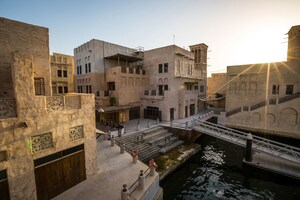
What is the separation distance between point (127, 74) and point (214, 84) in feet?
117

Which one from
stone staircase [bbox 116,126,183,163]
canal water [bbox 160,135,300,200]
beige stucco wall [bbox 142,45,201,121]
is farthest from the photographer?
beige stucco wall [bbox 142,45,201,121]

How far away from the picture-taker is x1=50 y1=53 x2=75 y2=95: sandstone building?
25.5 m

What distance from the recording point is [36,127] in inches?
280

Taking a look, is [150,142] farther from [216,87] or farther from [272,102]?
[216,87]

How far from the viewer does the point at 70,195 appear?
8.07 m

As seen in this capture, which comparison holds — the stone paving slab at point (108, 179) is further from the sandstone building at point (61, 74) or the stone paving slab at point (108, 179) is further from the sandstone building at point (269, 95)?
the sandstone building at point (269, 95)

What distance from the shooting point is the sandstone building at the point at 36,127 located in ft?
21.0

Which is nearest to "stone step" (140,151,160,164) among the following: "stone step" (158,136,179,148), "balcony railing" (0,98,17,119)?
"stone step" (158,136,179,148)

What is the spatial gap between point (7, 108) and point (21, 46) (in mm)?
5131

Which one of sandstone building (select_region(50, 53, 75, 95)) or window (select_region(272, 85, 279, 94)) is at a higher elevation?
sandstone building (select_region(50, 53, 75, 95))

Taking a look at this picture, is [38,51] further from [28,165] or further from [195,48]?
[195,48]

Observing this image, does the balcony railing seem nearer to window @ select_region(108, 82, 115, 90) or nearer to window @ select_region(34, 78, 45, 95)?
window @ select_region(34, 78, 45, 95)

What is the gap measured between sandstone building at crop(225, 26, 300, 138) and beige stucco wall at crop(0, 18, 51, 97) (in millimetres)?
30344

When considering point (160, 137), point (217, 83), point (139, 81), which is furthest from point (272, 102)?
point (217, 83)
